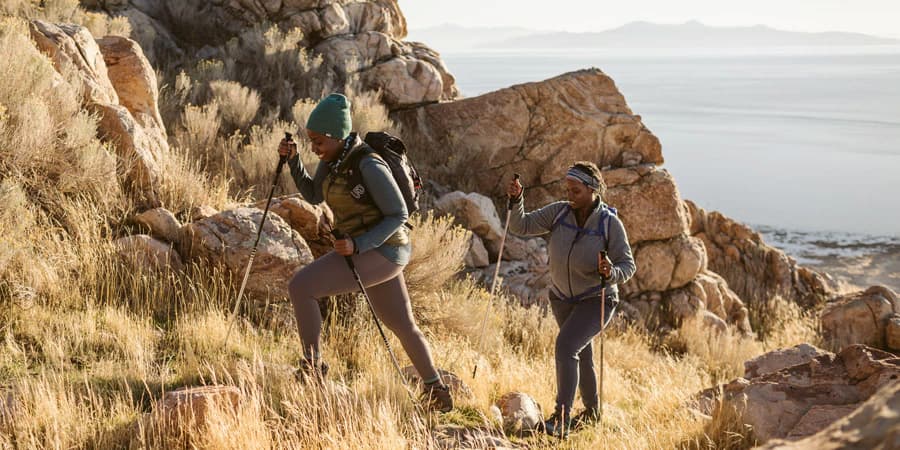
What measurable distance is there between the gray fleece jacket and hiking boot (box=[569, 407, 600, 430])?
2.96 feet

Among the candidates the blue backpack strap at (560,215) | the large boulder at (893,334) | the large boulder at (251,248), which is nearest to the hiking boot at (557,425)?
the blue backpack strap at (560,215)

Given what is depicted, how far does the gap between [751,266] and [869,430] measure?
15.7 m

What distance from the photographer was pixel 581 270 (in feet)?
17.1

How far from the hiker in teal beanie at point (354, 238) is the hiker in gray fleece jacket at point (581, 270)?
1.07 m

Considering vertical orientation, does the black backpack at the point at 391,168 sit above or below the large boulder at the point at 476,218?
above

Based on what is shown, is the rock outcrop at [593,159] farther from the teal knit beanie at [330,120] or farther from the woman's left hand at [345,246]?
the woman's left hand at [345,246]

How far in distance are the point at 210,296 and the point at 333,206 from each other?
2435 millimetres

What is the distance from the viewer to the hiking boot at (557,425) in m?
5.05

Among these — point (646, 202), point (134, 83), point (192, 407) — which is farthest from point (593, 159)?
point (192, 407)

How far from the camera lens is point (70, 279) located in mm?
6137

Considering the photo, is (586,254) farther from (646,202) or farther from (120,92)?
(646,202)

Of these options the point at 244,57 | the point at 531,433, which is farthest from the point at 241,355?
the point at 244,57

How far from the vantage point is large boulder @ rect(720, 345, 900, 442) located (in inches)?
170

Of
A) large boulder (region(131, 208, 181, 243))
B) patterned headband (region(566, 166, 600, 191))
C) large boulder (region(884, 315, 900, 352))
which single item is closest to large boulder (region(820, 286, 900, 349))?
large boulder (region(884, 315, 900, 352))
